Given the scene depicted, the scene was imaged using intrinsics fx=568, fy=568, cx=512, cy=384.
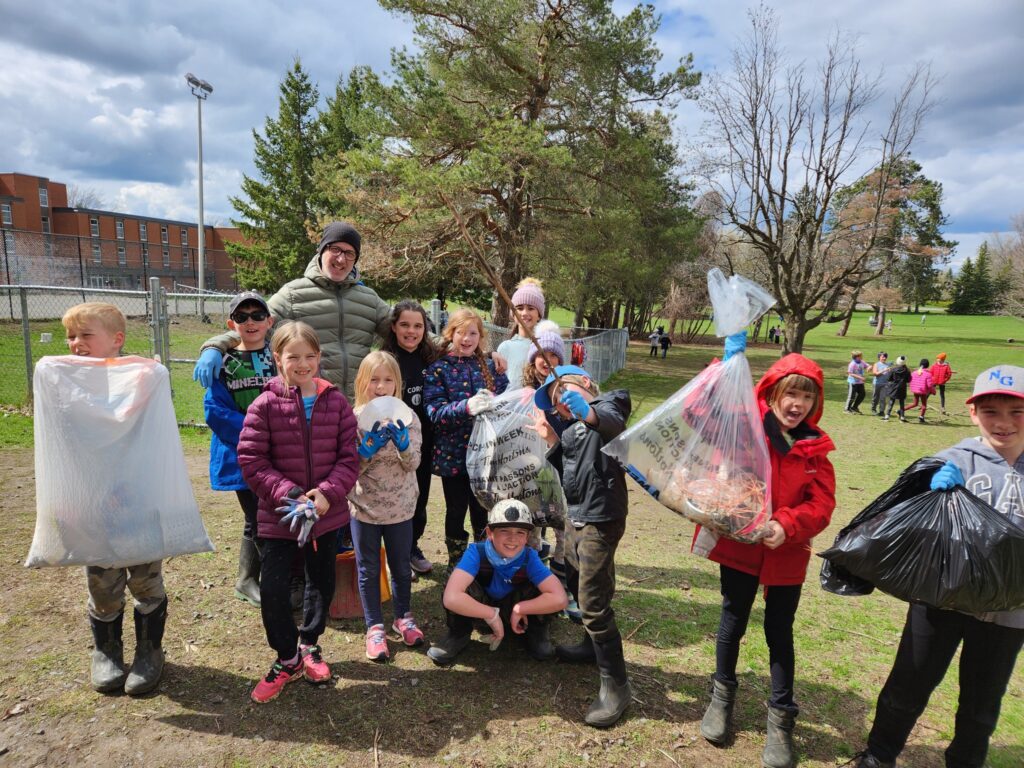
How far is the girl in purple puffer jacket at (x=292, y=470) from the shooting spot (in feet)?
8.62

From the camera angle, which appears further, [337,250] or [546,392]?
[337,250]

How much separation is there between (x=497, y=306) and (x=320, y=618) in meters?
13.6

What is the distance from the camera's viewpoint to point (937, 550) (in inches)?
79.4

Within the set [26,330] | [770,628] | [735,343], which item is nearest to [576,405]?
[735,343]

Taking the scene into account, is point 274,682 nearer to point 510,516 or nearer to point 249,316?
point 510,516

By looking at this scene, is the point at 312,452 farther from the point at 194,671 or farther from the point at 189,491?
the point at 194,671

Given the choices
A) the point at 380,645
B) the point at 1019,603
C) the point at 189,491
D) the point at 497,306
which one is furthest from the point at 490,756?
the point at 497,306

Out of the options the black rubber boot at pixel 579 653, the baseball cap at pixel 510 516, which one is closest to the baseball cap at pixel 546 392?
the baseball cap at pixel 510 516

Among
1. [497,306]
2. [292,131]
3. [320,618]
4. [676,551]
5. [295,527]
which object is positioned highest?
[292,131]

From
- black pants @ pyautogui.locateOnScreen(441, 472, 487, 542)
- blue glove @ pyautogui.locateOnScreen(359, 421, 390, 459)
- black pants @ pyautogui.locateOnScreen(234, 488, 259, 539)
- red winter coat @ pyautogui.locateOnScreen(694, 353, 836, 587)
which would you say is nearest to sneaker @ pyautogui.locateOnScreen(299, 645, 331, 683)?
black pants @ pyautogui.locateOnScreen(234, 488, 259, 539)

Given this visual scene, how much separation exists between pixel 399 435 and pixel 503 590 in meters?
1.01

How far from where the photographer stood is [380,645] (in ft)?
9.93

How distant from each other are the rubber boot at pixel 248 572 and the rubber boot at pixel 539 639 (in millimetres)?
1756

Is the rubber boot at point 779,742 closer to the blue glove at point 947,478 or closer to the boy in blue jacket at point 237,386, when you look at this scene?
the blue glove at point 947,478
